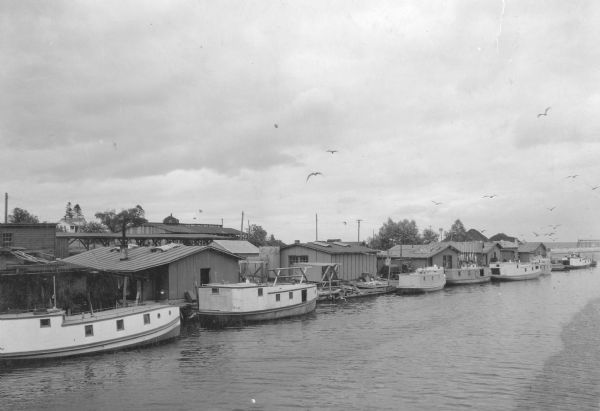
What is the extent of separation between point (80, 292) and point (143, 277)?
5.34 meters

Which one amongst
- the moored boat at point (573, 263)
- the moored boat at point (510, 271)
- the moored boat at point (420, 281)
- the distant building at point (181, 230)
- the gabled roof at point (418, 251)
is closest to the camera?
the moored boat at point (420, 281)

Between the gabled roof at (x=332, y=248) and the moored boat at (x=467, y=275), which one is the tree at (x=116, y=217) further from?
the moored boat at (x=467, y=275)

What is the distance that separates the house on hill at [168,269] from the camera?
41.7 meters

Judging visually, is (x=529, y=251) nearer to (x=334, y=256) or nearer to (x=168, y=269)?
(x=334, y=256)

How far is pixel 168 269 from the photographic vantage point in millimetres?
41656

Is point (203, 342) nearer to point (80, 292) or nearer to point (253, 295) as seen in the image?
point (253, 295)

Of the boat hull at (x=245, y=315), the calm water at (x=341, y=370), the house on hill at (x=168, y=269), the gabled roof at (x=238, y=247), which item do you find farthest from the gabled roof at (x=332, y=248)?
the calm water at (x=341, y=370)

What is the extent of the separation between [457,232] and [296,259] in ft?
353

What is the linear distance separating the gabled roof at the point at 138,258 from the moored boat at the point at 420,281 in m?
26.2

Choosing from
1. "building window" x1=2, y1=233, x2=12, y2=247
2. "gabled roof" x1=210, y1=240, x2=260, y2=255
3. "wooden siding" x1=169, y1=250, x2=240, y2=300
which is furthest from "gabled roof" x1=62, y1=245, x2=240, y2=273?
"gabled roof" x1=210, y1=240, x2=260, y2=255

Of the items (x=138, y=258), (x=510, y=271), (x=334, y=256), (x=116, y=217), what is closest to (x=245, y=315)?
(x=138, y=258)

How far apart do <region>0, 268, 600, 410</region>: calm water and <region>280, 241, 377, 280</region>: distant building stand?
21498 mm

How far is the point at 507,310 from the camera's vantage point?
48719 millimetres

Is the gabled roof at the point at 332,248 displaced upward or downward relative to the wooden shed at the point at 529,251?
upward
